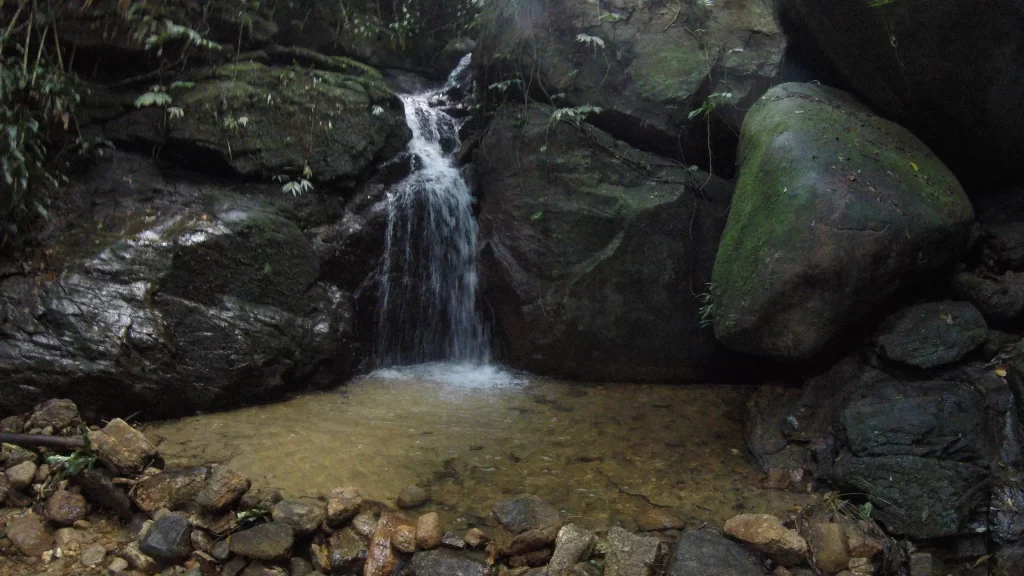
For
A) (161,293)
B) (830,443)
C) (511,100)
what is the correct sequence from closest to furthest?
(830,443), (161,293), (511,100)

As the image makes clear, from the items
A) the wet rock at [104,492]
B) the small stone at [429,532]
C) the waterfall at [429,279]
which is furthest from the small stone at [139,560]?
the waterfall at [429,279]

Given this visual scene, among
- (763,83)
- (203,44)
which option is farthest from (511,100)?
(203,44)

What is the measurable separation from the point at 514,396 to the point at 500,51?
4.26 meters

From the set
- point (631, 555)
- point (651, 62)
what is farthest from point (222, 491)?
point (651, 62)

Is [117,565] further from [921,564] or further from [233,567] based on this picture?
[921,564]

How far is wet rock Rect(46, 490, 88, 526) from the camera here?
3691 mm

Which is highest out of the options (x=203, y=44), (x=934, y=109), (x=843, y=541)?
(x=203, y=44)

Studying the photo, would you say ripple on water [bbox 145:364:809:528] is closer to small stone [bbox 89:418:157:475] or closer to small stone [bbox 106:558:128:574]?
small stone [bbox 89:418:157:475]

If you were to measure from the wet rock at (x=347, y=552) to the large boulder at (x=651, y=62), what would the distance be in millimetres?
5060

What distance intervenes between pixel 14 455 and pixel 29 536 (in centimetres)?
68

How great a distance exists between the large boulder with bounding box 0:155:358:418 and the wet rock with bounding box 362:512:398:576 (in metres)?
2.42

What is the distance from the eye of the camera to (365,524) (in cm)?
364

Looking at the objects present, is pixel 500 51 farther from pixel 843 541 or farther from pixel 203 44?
pixel 843 541

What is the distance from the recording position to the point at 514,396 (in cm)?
593
